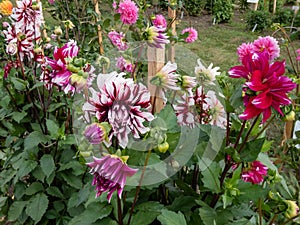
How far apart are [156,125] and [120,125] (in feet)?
0.21

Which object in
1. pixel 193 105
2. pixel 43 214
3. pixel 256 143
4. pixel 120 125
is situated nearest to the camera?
pixel 120 125

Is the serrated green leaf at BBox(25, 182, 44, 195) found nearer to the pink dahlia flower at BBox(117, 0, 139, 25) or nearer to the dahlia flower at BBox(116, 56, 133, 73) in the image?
the dahlia flower at BBox(116, 56, 133, 73)

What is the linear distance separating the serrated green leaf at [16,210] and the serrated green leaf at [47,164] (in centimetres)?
20

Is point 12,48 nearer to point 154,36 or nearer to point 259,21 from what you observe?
point 154,36

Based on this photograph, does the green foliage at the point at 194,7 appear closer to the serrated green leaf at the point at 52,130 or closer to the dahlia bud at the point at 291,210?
the serrated green leaf at the point at 52,130

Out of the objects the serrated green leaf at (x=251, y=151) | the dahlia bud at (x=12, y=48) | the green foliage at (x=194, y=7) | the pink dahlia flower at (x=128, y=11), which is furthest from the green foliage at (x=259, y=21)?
the serrated green leaf at (x=251, y=151)

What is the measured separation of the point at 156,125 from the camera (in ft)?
2.00

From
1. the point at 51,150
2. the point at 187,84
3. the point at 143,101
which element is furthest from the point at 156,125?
the point at 51,150

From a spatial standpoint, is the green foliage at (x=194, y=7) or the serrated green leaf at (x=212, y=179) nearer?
the serrated green leaf at (x=212, y=179)

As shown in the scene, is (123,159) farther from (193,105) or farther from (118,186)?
(193,105)

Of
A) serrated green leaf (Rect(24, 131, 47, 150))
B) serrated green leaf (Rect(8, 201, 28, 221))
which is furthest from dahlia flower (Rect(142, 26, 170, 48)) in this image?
serrated green leaf (Rect(8, 201, 28, 221))

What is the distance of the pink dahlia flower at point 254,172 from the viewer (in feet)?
2.55

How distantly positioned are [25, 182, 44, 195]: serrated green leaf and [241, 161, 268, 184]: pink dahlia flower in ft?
2.46

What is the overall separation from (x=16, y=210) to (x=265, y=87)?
40.3 inches
